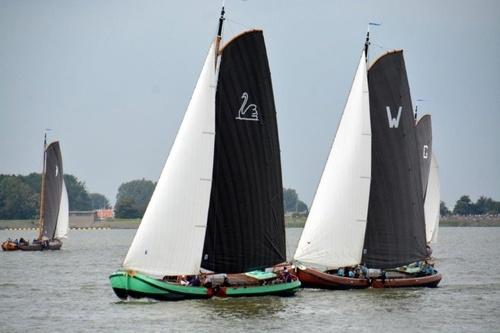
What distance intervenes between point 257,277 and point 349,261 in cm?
753

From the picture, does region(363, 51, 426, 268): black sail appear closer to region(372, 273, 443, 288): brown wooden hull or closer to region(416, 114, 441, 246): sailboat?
region(372, 273, 443, 288): brown wooden hull

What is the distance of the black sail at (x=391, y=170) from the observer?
64250 mm

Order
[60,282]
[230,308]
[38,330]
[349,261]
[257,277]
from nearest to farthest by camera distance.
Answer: [38,330], [230,308], [257,277], [349,261], [60,282]

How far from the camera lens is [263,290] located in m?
56.6

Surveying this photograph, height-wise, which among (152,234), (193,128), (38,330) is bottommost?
(38,330)

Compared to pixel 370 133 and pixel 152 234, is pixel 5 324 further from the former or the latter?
pixel 370 133

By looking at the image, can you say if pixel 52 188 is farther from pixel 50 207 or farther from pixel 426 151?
pixel 426 151

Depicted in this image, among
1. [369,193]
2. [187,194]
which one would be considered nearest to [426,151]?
[369,193]

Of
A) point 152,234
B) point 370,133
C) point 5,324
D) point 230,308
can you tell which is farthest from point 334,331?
point 370,133

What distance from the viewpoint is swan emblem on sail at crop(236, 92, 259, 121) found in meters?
56.3

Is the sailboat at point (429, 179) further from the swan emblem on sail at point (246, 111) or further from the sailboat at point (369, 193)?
the swan emblem on sail at point (246, 111)

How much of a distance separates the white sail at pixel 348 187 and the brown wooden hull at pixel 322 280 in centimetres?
117

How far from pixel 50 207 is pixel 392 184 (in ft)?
195

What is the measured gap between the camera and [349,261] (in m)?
63.4
